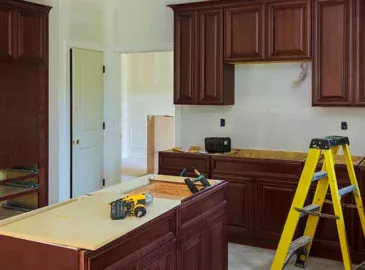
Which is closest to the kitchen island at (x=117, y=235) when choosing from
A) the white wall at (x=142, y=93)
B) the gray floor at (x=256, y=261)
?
the gray floor at (x=256, y=261)

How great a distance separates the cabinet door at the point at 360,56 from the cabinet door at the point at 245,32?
0.93 metres

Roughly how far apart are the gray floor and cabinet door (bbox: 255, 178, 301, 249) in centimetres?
16

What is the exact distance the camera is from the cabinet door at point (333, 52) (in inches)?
166

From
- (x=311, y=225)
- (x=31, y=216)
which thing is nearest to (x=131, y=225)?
(x=31, y=216)

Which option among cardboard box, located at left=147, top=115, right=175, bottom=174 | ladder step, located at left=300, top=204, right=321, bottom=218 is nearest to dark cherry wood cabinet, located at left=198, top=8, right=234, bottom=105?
ladder step, located at left=300, top=204, right=321, bottom=218

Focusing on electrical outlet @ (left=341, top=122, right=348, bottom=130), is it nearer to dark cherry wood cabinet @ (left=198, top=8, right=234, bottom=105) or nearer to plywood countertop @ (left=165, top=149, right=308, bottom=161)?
plywood countertop @ (left=165, top=149, right=308, bottom=161)

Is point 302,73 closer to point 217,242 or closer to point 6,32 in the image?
point 217,242

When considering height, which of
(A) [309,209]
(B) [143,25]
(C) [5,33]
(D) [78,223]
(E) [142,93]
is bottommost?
(A) [309,209]

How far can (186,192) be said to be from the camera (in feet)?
10.4

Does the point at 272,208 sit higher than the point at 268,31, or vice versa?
the point at 268,31

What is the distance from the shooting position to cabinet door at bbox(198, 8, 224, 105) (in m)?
4.84

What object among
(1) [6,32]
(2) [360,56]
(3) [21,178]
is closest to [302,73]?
(2) [360,56]

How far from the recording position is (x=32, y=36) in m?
4.89

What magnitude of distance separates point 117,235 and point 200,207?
95 centimetres
